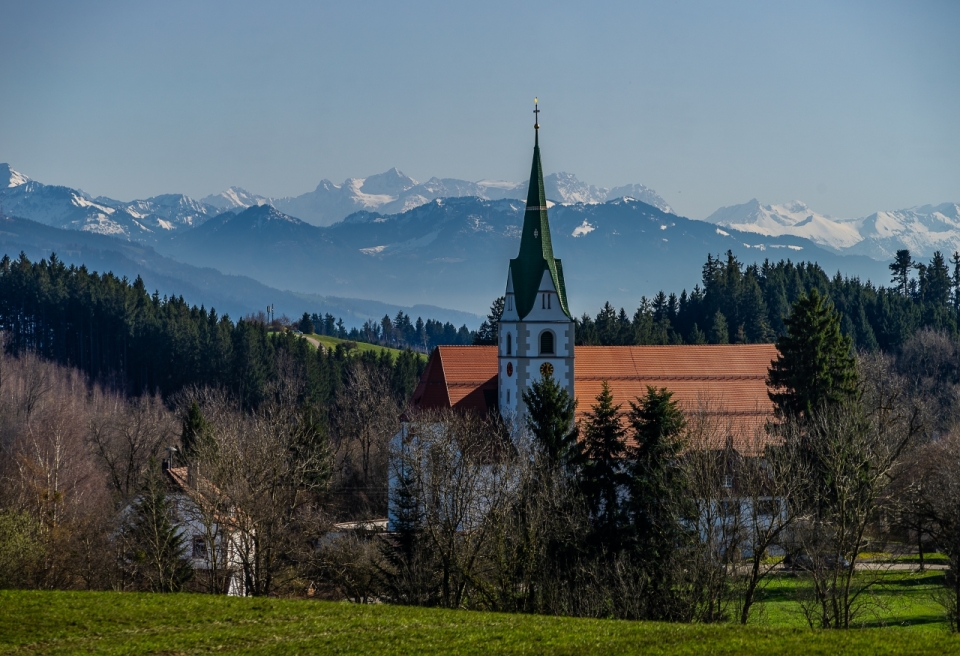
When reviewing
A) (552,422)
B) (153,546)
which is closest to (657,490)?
(552,422)

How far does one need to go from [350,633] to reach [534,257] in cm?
3292

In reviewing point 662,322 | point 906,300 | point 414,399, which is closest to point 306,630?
point 414,399

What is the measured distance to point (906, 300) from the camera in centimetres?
12044

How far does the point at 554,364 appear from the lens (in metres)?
58.8

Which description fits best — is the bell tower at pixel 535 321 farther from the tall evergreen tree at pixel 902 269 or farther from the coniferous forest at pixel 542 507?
the tall evergreen tree at pixel 902 269

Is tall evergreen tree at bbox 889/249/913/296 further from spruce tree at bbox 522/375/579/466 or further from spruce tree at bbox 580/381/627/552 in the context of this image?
spruce tree at bbox 580/381/627/552

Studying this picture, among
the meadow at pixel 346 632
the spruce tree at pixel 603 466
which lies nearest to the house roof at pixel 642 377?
the spruce tree at pixel 603 466

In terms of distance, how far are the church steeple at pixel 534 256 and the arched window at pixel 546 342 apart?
135 cm

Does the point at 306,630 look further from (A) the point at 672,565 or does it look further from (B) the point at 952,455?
(B) the point at 952,455

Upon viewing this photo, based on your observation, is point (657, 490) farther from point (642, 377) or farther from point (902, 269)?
point (902, 269)

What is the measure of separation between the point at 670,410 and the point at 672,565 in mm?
5493

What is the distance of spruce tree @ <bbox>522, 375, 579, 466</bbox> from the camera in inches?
1877

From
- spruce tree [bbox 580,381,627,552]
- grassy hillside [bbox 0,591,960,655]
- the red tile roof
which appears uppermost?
the red tile roof

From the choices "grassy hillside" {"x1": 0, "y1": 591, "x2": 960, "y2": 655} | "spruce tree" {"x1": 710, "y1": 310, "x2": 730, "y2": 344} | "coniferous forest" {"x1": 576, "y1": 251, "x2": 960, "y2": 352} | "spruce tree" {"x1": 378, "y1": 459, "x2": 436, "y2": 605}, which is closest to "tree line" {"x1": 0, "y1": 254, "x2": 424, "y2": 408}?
"coniferous forest" {"x1": 576, "y1": 251, "x2": 960, "y2": 352}
